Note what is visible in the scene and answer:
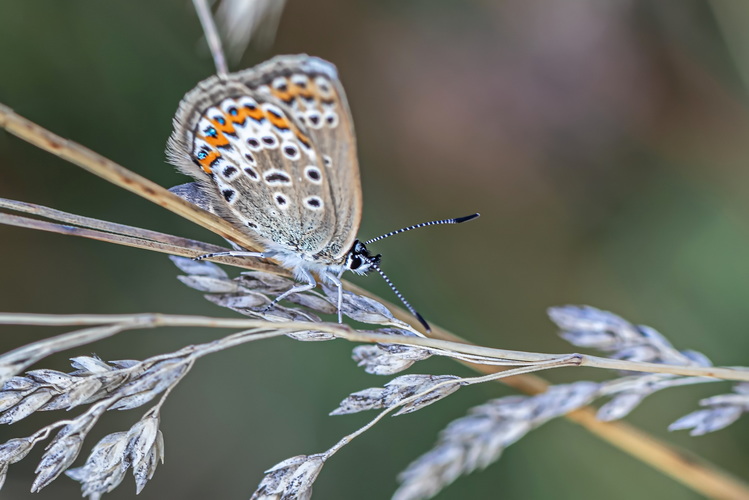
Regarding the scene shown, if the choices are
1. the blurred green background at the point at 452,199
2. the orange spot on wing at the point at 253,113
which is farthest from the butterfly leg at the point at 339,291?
the blurred green background at the point at 452,199

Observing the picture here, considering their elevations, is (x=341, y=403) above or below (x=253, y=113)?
below

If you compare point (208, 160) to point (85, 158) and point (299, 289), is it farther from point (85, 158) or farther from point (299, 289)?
point (85, 158)

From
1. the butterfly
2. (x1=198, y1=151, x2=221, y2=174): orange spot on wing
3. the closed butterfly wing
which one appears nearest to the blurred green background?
the butterfly

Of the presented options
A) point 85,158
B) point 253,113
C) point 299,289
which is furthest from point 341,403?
point 253,113

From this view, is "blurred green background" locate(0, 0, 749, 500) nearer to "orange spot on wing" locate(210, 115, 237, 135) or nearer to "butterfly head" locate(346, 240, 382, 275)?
"butterfly head" locate(346, 240, 382, 275)

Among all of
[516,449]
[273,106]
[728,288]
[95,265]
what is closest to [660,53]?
[728,288]

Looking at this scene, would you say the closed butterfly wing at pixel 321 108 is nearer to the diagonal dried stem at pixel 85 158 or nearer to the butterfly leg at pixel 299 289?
the butterfly leg at pixel 299 289
